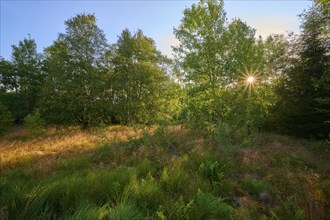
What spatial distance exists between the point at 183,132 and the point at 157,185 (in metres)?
10.5

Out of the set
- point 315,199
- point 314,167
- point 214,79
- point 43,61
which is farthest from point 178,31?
point 43,61

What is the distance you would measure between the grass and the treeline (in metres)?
2.51

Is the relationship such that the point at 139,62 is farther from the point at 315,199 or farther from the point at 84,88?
the point at 315,199

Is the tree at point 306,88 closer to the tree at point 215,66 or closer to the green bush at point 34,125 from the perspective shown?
the tree at point 215,66

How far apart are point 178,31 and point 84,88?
1148 centimetres

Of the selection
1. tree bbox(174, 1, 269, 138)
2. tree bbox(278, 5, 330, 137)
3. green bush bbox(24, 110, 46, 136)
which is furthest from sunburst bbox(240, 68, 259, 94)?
green bush bbox(24, 110, 46, 136)

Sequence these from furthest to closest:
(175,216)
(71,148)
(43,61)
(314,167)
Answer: (43,61) → (71,148) → (314,167) → (175,216)

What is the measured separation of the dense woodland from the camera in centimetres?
470

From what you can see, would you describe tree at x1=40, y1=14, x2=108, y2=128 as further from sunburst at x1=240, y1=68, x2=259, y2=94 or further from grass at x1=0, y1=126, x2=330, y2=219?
sunburst at x1=240, y1=68, x2=259, y2=94

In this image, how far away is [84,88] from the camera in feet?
67.9

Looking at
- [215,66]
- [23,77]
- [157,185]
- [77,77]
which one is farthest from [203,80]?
[23,77]

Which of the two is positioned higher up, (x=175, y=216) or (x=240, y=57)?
(x=240, y=57)

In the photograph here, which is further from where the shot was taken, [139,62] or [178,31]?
[139,62]

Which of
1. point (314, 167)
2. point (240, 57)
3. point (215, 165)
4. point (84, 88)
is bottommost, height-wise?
point (314, 167)
